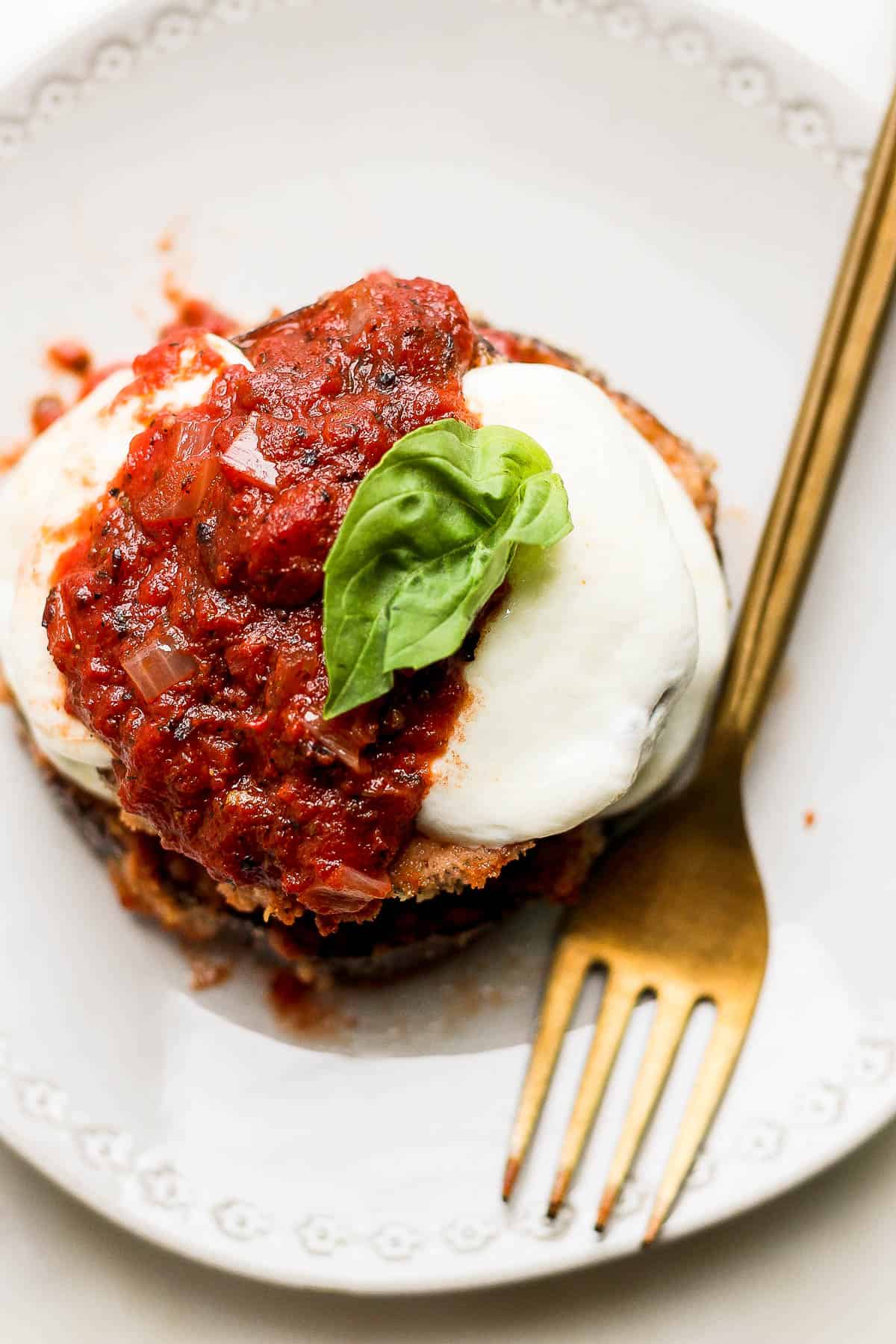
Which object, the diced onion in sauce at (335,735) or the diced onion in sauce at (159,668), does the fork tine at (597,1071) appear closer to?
the diced onion in sauce at (335,735)

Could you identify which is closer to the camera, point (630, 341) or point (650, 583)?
point (650, 583)

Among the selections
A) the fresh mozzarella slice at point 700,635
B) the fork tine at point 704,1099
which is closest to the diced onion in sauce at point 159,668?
the fresh mozzarella slice at point 700,635

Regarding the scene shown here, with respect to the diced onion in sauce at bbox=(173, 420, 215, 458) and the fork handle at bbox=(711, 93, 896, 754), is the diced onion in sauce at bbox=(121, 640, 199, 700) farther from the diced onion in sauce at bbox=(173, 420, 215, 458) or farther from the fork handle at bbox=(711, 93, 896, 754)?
the fork handle at bbox=(711, 93, 896, 754)

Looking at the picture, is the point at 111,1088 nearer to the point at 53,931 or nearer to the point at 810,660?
the point at 53,931

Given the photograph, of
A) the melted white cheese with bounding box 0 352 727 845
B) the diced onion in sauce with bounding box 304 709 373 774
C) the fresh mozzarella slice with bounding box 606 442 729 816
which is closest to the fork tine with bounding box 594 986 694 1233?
the fresh mozzarella slice with bounding box 606 442 729 816

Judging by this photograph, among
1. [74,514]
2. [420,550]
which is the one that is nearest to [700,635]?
[420,550]

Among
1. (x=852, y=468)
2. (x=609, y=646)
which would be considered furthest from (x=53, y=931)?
(x=852, y=468)

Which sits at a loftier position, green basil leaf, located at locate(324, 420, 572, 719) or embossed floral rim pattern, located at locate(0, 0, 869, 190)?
embossed floral rim pattern, located at locate(0, 0, 869, 190)
